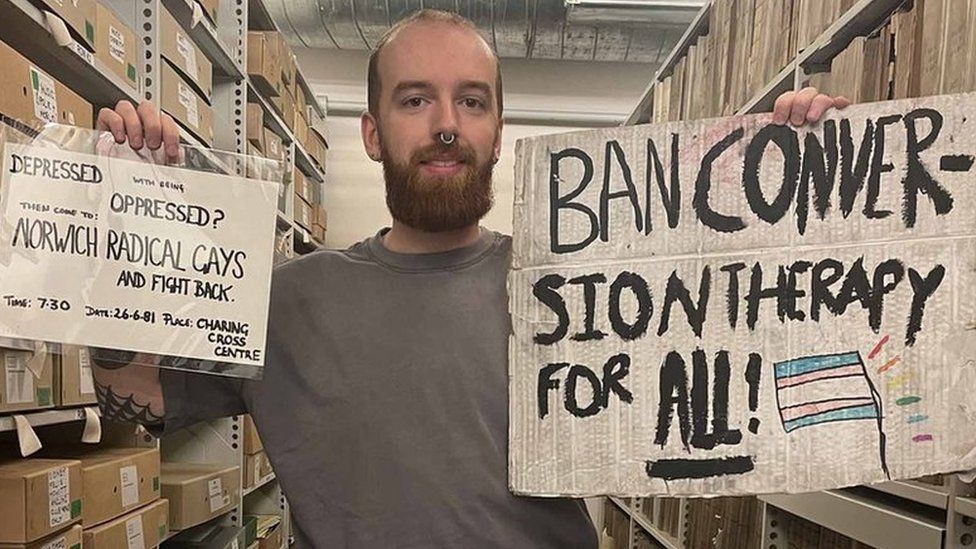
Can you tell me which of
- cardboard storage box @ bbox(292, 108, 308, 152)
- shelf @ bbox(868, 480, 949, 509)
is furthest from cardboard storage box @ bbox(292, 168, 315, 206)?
shelf @ bbox(868, 480, 949, 509)

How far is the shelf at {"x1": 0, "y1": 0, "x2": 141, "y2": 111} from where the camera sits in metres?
1.30

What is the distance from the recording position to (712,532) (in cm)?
220

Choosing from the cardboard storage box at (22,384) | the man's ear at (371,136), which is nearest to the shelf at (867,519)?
the man's ear at (371,136)

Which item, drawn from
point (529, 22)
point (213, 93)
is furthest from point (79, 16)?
point (529, 22)

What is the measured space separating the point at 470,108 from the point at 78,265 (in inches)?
19.1

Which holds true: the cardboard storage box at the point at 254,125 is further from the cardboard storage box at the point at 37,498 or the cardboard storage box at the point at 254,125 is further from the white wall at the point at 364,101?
the cardboard storage box at the point at 37,498

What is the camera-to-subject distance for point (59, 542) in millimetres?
1337

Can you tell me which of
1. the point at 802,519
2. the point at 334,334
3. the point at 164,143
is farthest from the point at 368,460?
the point at 802,519

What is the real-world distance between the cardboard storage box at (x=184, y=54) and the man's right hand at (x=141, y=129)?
110 centimetres

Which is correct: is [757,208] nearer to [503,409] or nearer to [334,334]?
[503,409]

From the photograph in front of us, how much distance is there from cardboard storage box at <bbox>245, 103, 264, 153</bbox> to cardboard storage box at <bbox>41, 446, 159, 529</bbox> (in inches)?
46.7

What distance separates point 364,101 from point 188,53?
6.07 feet

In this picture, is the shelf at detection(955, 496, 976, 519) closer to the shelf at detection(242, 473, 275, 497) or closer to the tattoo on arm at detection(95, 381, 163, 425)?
the tattoo on arm at detection(95, 381, 163, 425)

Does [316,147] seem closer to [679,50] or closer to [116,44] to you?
[679,50]
